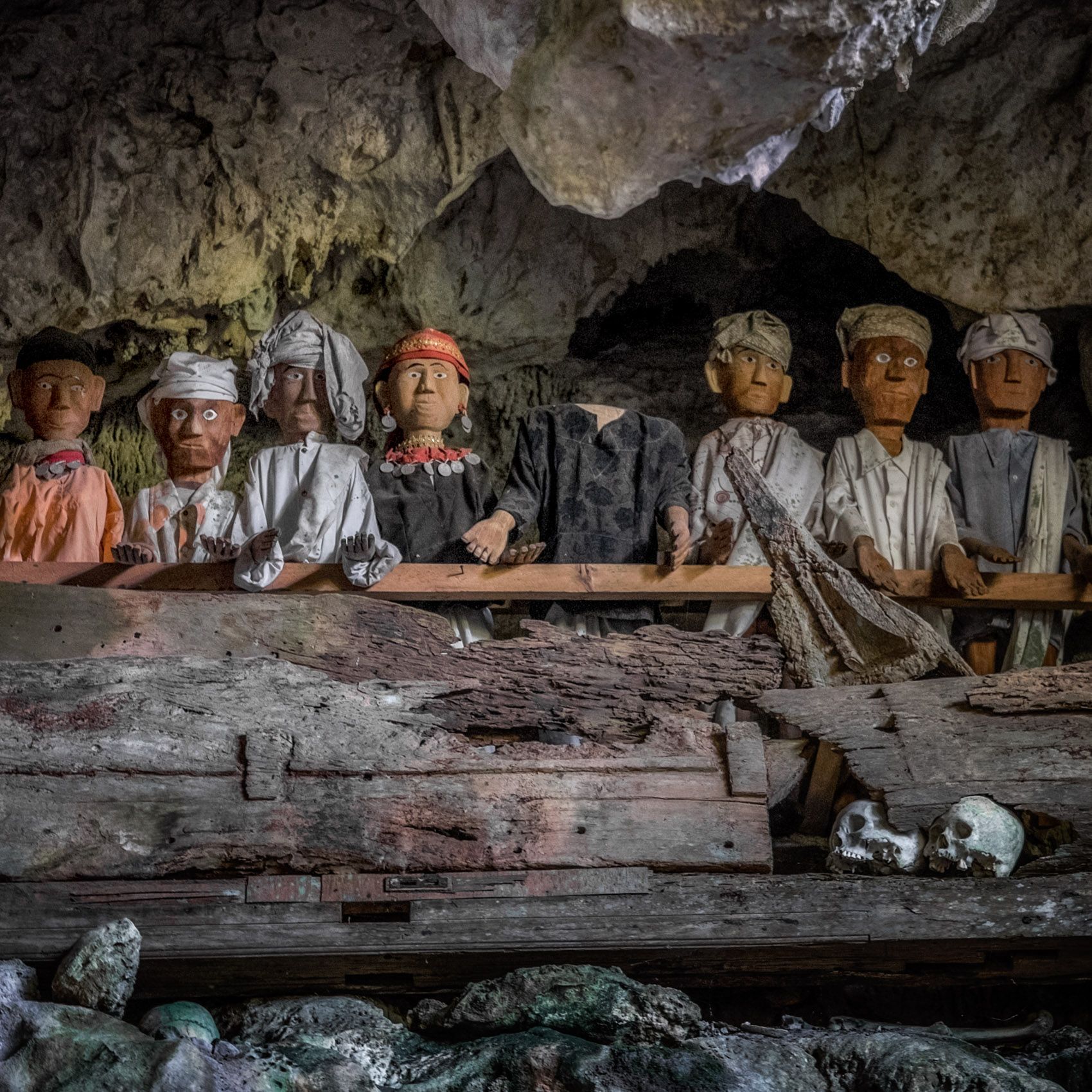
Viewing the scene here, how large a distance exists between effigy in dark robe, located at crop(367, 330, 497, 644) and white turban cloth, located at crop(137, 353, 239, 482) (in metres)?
0.51

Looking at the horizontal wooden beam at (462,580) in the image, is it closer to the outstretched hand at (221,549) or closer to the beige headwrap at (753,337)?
the outstretched hand at (221,549)

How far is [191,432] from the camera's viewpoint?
16.6 feet

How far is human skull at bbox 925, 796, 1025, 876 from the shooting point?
12.1ft

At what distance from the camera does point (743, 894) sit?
3.64 meters

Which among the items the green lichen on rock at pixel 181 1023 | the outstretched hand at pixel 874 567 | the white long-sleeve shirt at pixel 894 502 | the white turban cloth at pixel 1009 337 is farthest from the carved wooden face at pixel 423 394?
the green lichen on rock at pixel 181 1023

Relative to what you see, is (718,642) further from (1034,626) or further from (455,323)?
(455,323)

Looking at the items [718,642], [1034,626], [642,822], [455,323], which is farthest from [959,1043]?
[455,323]

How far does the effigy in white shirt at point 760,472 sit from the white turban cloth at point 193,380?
1.62 m

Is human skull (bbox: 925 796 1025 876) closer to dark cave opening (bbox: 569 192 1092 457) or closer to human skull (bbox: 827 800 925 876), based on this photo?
human skull (bbox: 827 800 925 876)

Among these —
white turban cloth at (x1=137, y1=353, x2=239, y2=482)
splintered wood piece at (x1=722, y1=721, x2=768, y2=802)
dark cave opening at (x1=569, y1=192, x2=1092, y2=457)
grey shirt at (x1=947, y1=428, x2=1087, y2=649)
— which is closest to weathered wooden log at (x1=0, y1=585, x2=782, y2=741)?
splintered wood piece at (x1=722, y1=721, x2=768, y2=802)

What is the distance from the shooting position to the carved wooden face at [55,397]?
529 centimetres

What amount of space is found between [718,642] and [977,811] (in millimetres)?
803

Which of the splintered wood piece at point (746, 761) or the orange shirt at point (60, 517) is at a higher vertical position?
the orange shirt at point (60, 517)

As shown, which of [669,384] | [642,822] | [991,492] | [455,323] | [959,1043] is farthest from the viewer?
[669,384]
